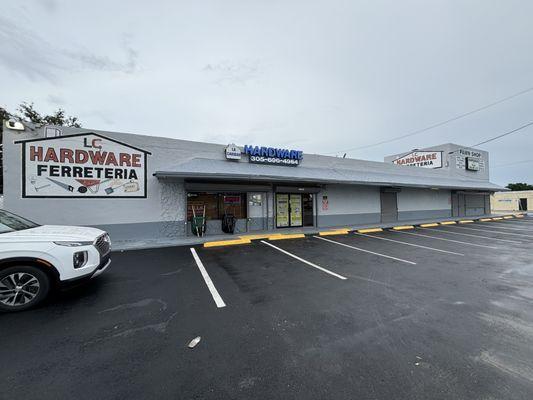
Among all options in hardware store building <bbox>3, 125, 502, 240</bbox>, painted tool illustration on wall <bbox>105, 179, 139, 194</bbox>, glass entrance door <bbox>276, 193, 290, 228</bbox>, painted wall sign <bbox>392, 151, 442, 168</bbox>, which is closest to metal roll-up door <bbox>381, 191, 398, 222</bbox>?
hardware store building <bbox>3, 125, 502, 240</bbox>

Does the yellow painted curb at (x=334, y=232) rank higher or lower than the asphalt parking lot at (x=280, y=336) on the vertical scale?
higher

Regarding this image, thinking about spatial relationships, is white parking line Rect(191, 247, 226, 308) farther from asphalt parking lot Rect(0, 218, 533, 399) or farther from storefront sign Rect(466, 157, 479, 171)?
storefront sign Rect(466, 157, 479, 171)

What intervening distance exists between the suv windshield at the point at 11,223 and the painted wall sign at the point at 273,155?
9248 mm

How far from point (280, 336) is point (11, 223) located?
5599 mm

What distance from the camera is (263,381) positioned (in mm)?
2238

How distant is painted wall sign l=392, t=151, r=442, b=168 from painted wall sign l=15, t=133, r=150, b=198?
26124 millimetres

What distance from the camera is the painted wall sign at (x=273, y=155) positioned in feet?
40.8

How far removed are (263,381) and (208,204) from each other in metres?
10.0

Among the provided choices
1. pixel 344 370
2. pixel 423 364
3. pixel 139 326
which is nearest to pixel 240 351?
pixel 344 370

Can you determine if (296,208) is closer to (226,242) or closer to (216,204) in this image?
(216,204)

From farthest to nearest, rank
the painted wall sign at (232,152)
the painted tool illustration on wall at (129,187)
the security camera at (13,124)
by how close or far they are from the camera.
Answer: the painted wall sign at (232,152)
the painted tool illustration on wall at (129,187)
the security camera at (13,124)

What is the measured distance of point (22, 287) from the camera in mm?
3727

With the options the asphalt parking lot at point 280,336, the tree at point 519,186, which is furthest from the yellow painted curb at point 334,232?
the tree at point 519,186

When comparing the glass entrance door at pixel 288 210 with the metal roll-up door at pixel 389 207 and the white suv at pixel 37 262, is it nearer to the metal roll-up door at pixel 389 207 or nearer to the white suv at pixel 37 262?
the metal roll-up door at pixel 389 207
